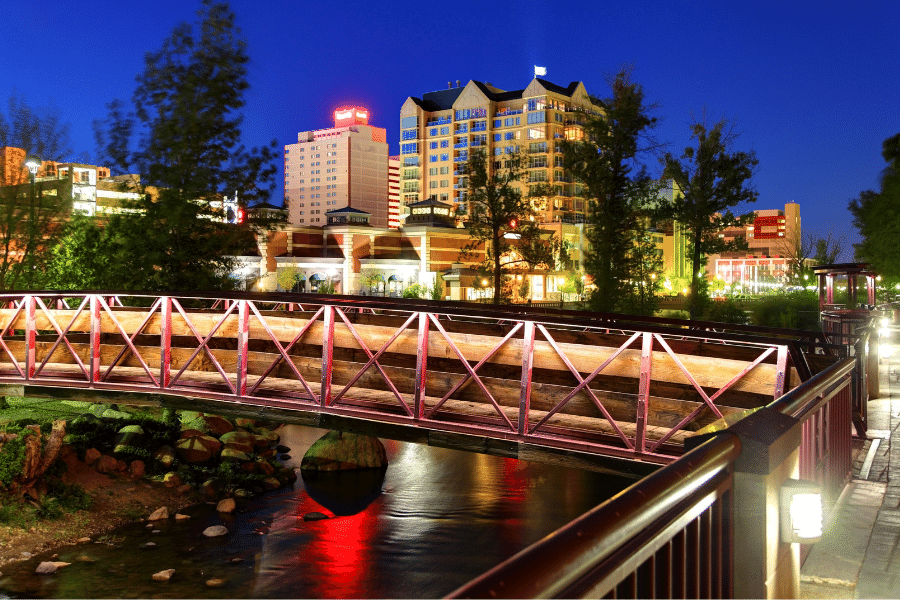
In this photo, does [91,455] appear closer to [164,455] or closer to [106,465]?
[106,465]

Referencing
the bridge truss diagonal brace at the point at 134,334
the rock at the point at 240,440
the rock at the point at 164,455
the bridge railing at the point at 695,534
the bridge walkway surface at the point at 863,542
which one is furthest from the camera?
A: the rock at the point at 240,440

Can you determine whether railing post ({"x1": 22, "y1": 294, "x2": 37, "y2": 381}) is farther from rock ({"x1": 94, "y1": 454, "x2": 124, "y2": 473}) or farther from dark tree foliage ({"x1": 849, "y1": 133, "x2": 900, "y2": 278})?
dark tree foliage ({"x1": 849, "y1": 133, "x2": 900, "y2": 278})

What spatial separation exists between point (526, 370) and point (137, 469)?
1274 cm

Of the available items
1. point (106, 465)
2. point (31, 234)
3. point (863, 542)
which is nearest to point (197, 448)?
point (106, 465)

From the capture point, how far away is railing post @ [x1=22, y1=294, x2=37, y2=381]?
1141cm

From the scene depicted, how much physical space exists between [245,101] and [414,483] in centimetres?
1091

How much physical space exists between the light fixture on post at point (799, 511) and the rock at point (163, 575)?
11229 mm

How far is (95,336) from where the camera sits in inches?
430

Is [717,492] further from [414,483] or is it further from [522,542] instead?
[414,483]

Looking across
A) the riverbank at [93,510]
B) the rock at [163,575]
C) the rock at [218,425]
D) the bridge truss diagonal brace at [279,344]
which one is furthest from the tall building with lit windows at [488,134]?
the bridge truss diagonal brace at [279,344]

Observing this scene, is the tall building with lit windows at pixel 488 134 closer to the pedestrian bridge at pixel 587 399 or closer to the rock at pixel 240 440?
the rock at pixel 240 440

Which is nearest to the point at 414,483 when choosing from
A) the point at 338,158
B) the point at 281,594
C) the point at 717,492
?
the point at 281,594

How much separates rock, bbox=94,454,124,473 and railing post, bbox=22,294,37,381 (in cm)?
595

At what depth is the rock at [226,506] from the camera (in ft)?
51.7
